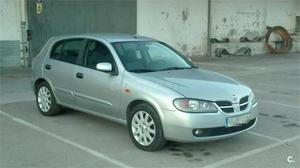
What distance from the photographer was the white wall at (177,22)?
1870 cm

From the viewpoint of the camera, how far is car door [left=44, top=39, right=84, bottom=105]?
7.30 meters

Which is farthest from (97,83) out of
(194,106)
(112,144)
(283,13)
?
(283,13)

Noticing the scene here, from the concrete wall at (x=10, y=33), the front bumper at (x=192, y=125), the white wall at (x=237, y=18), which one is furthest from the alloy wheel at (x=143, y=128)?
the white wall at (x=237, y=18)

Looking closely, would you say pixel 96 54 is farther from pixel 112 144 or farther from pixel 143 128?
pixel 143 128

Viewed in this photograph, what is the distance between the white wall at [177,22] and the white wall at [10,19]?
203 inches

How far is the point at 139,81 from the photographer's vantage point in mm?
6113

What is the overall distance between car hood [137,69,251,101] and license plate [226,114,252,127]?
268 mm

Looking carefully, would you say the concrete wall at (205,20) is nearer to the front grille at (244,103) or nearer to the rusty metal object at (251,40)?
the rusty metal object at (251,40)

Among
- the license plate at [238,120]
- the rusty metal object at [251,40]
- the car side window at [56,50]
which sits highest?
the car side window at [56,50]

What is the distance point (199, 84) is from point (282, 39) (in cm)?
1945

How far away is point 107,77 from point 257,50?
58.2ft

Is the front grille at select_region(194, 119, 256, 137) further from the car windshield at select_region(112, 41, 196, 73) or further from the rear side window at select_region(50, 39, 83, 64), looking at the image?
the rear side window at select_region(50, 39, 83, 64)

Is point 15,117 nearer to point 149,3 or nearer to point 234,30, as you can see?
point 149,3

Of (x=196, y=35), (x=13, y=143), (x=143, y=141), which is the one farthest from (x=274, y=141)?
(x=196, y=35)
